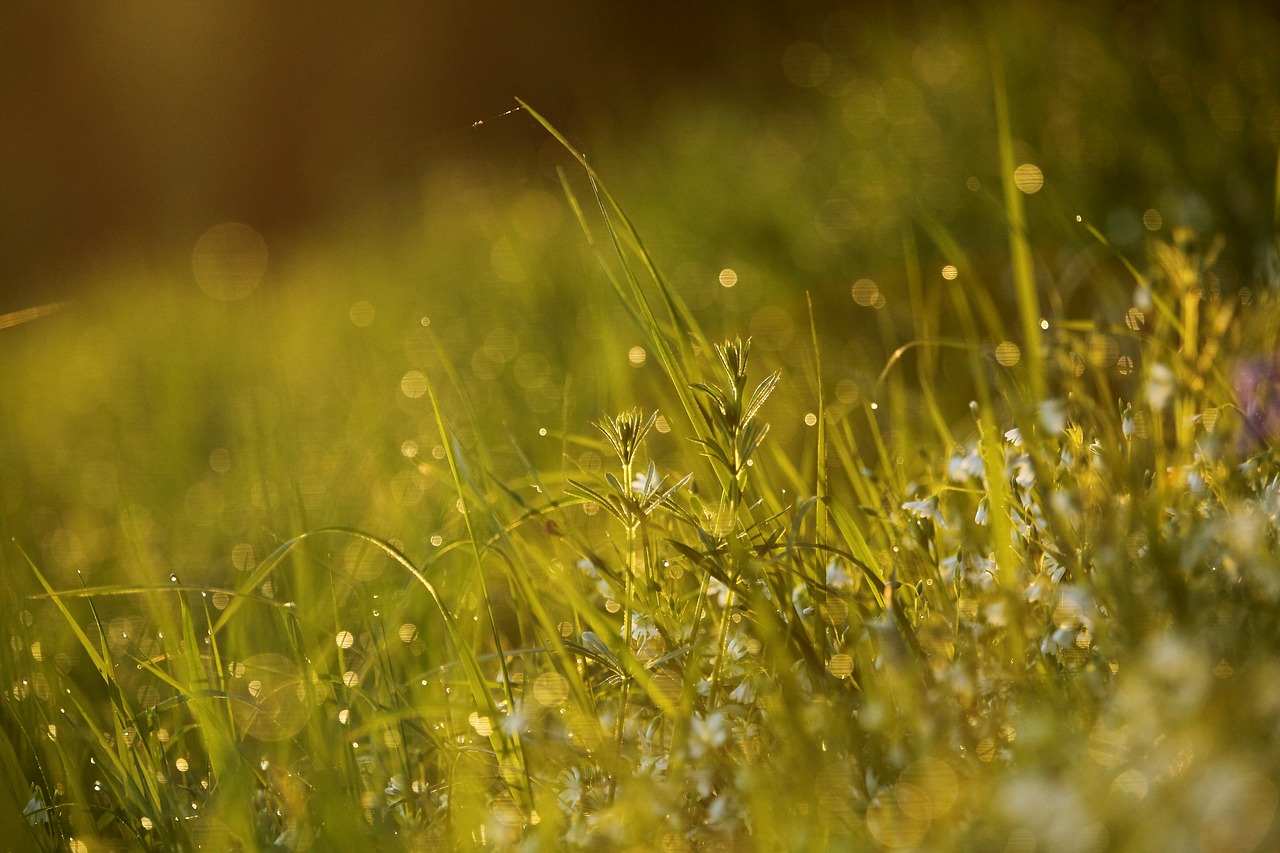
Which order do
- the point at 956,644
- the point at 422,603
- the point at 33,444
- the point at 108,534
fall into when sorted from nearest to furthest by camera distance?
the point at 956,644 < the point at 422,603 < the point at 108,534 < the point at 33,444

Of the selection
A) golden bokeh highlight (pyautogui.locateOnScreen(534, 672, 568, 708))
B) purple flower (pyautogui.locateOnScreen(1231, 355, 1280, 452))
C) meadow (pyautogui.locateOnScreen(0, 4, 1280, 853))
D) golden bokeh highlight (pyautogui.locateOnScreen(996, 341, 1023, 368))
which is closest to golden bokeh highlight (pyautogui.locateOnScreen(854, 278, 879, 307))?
meadow (pyautogui.locateOnScreen(0, 4, 1280, 853))

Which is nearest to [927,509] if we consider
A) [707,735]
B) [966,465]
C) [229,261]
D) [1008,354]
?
[966,465]

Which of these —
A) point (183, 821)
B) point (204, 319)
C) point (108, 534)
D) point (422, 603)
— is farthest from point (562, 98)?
point (183, 821)

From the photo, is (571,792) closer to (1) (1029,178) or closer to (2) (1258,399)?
(2) (1258,399)

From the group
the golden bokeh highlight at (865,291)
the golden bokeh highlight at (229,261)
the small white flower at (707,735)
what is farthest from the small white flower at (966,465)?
the golden bokeh highlight at (229,261)

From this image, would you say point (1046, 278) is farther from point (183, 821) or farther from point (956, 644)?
point (183, 821)

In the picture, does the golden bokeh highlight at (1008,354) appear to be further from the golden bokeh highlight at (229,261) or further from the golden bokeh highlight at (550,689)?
the golden bokeh highlight at (229,261)

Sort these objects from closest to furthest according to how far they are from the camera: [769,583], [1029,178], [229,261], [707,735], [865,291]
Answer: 1. [707,735]
2. [769,583]
3. [1029,178]
4. [865,291]
5. [229,261]

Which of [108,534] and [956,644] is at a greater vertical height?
[956,644]
